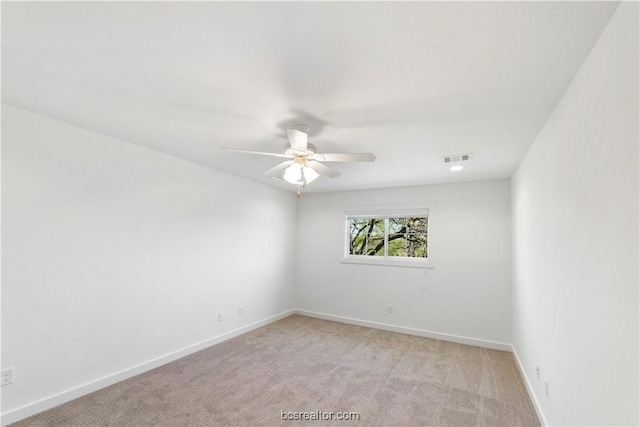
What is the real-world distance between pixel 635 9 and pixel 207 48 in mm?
1692

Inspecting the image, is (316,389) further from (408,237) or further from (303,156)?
(408,237)

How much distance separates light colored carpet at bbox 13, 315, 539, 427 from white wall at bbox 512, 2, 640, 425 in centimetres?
68

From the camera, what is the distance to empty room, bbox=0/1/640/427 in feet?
4.13

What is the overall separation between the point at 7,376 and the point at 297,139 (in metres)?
2.74

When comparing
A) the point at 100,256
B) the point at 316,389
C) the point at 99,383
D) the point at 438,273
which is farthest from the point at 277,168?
the point at 438,273

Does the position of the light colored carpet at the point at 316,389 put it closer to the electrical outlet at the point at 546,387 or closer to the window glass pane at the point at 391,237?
the electrical outlet at the point at 546,387

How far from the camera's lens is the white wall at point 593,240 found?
109 cm

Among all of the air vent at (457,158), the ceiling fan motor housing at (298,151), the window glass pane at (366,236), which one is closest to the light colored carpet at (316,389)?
the window glass pane at (366,236)

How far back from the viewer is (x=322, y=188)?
5.01 metres

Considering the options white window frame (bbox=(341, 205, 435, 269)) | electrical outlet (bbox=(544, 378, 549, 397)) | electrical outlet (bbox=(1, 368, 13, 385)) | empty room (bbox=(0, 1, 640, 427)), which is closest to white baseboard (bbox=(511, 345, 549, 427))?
empty room (bbox=(0, 1, 640, 427))

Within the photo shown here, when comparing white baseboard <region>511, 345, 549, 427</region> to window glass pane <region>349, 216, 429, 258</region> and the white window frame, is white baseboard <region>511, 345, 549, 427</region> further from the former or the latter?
window glass pane <region>349, 216, 429, 258</region>

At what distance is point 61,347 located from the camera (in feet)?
8.09

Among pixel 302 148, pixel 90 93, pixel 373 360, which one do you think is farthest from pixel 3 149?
pixel 373 360

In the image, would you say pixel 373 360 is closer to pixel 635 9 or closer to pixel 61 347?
pixel 61 347
